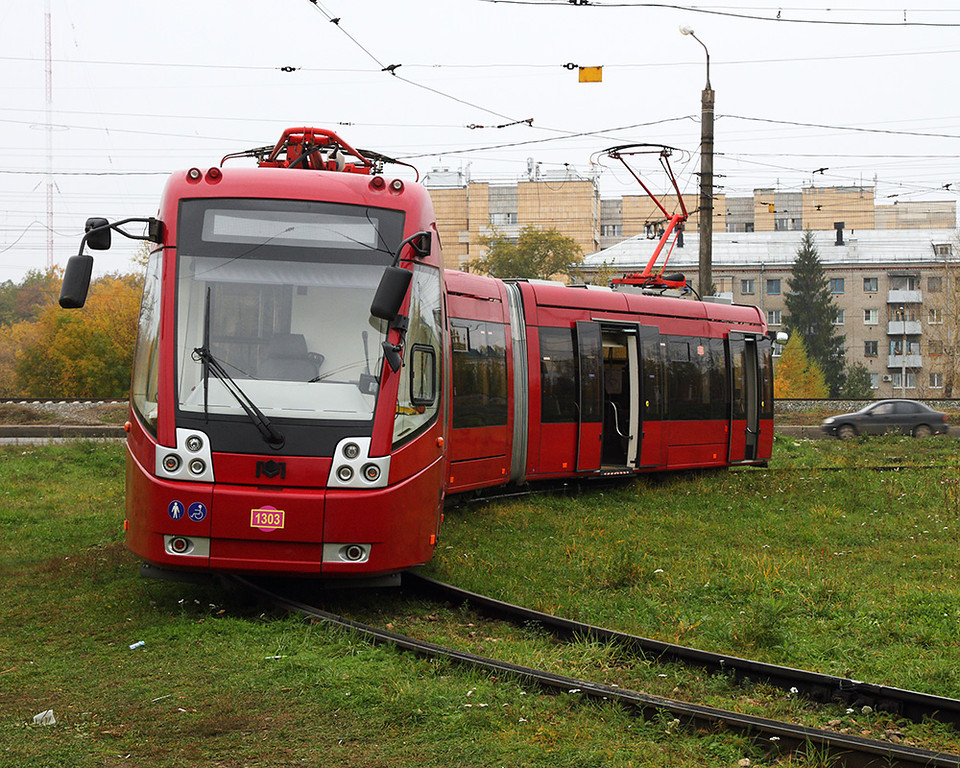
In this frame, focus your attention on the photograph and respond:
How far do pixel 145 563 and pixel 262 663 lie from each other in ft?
6.56

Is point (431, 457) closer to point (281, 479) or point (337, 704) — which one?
point (281, 479)

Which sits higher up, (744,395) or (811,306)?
(811,306)

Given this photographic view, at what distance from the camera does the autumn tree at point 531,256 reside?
248ft

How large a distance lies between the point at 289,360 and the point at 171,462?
115cm

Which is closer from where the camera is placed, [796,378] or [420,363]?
[420,363]

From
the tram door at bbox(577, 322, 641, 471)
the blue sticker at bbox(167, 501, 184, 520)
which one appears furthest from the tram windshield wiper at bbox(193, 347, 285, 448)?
the tram door at bbox(577, 322, 641, 471)

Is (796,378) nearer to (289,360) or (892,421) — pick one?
(892,421)

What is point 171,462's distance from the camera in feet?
26.9

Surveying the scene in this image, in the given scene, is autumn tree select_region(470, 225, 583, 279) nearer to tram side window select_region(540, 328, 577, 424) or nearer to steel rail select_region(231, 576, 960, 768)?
tram side window select_region(540, 328, 577, 424)

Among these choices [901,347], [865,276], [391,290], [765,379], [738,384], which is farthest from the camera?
[865,276]

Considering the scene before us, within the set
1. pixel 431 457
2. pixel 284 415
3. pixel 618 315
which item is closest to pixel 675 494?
pixel 618 315

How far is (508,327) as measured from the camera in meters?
15.5

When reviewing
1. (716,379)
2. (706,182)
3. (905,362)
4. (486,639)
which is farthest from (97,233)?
(905,362)

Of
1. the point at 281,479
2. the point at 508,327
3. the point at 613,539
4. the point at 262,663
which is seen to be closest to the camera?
the point at 262,663
